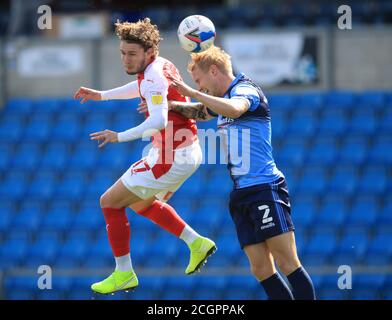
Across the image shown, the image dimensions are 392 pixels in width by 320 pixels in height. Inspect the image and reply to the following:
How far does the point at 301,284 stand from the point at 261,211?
1.95 ft

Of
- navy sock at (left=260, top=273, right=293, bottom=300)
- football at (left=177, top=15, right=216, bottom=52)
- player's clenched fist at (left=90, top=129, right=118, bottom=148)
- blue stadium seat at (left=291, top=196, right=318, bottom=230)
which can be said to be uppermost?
football at (left=177, top=15, right=216, bottom=52)

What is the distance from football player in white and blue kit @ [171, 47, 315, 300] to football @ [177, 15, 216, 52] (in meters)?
0.11

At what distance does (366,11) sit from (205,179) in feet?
13.1

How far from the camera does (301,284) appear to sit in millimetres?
6766

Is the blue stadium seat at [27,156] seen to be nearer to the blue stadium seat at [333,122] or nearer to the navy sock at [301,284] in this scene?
the blue stadium seat at [333,122]

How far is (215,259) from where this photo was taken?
12250mm

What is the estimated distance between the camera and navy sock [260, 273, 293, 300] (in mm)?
6871

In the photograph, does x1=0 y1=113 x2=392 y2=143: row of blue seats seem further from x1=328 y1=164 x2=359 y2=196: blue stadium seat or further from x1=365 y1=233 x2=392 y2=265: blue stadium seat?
x1=365 y1=233 x2=392 y2=265: blue stadium seat

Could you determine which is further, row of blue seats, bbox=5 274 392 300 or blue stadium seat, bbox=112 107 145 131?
blue stadium seat, bbox=112 107 145 131

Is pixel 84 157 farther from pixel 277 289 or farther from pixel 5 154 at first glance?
pixel 277 289

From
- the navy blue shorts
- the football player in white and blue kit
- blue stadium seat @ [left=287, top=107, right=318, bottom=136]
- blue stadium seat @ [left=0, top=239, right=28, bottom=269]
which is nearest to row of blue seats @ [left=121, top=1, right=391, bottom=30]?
blue stadium seat @ [left=287, top=107, right=318, bottom=136]

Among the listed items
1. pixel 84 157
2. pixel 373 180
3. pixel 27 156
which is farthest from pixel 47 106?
pixel 373 180

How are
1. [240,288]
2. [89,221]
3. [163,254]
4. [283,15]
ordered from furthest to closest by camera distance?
[283,15]
[89,221]
[163,254]
[240,288]
